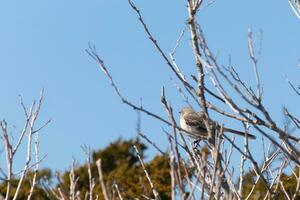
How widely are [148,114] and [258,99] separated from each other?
662 millimetres

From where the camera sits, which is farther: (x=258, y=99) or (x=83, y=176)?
(x=83, y=176)

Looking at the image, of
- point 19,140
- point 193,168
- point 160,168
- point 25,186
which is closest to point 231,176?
point 193,168

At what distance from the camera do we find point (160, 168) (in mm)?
16625

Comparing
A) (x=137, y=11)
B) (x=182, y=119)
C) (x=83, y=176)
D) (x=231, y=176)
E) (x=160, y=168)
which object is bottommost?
(x=231, y=176)

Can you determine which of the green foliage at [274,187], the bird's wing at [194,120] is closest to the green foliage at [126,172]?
the green foliage at [274,187]

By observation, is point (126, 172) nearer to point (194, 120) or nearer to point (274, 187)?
point (194, 120)

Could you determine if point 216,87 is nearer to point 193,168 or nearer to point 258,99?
point 258,99

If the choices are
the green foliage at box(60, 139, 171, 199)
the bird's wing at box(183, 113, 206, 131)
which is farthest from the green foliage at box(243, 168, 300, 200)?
the green foliage at box(60, 139, 171, 199)

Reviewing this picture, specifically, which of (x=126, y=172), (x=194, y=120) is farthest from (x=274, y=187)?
(x=126, y=172)

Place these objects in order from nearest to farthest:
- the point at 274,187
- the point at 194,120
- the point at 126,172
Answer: the point at 274,187, the point at 194,120, the point at 126,172

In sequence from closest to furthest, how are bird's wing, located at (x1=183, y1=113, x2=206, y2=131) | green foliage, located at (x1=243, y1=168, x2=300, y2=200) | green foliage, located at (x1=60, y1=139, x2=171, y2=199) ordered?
green foliage, located at (x1=243, y1=168, x2=300, y2=200) → bird's wing, located at (x1=183, y1=113, x2=206, y2=131) → green foliage, located at (x1=60, y1=139, x2=171, y2=199)

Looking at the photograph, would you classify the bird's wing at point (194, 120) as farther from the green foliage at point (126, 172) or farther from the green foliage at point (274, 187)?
the green foliage at point (126, 172)

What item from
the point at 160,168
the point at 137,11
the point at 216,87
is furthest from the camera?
the point at 160,168

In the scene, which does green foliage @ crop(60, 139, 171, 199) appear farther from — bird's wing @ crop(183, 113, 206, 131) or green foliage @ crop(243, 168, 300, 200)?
bird's wing @ crop(183, 113, 206, 131)
